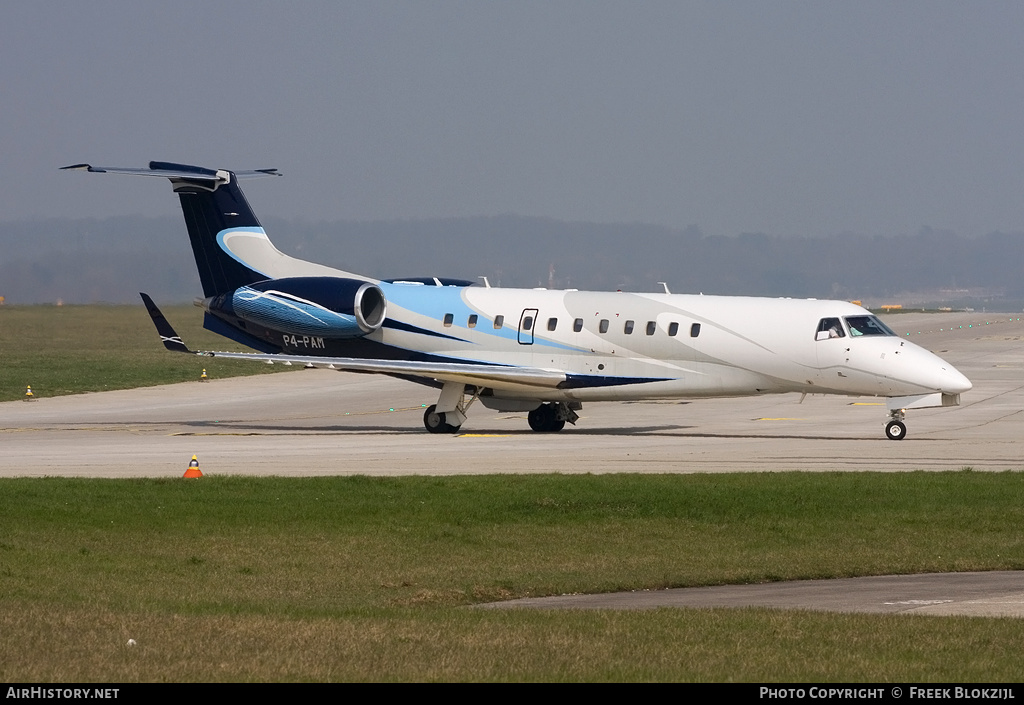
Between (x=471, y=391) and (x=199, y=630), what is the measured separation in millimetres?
23065

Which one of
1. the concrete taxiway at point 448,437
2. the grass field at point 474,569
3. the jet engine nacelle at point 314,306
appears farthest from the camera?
the jet engine nacelle at point 314,306

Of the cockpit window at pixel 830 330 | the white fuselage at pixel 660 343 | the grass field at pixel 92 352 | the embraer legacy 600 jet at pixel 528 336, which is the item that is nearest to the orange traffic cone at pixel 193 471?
the embraer legacy 600 jet at pixel 528 336

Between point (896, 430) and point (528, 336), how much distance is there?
8.98m

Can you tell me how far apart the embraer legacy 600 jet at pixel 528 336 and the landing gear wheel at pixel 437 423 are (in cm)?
4

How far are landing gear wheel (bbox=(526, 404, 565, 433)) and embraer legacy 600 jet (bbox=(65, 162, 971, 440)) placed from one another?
40 millimetres

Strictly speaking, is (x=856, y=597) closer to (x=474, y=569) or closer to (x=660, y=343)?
(x=474, y=569)

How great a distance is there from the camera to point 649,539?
2011cm

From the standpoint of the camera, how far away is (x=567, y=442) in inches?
1287

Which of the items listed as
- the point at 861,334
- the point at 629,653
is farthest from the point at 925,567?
the point at 861,334

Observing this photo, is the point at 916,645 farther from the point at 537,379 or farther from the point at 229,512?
the point at 537,379

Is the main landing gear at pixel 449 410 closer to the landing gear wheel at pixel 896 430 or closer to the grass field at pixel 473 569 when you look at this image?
the landing gear wheel at pixel 896 430

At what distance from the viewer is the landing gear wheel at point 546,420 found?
36250 millimetres
